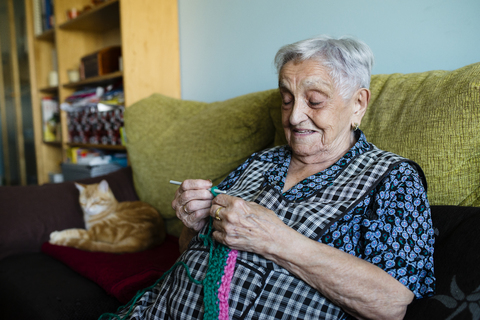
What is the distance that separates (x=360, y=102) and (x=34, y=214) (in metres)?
1.46

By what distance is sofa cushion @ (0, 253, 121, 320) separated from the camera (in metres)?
1.05

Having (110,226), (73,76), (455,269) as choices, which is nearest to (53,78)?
(73,76)

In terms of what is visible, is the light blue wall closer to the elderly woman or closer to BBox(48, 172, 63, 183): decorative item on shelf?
the elderly woman

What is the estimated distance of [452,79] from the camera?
2.86ft

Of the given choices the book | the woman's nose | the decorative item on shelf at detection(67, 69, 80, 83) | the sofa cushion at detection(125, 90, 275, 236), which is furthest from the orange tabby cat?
the book

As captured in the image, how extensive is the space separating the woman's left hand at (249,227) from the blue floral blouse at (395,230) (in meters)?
0.14

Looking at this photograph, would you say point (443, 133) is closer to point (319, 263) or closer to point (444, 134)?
point (444, 134)

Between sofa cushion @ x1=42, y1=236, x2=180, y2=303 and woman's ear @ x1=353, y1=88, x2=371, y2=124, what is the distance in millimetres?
852

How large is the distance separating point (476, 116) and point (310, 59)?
1.36 ft

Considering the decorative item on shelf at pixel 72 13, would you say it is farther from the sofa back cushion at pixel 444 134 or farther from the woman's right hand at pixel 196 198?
the sofa back cushion at pixel 444 134

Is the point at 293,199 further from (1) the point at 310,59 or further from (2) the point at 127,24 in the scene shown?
(2) the point at 127,24

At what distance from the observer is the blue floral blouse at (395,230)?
655 mm

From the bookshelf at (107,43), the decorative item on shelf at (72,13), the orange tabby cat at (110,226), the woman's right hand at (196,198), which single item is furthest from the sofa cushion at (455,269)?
the decorative item on shelf at (72,13)

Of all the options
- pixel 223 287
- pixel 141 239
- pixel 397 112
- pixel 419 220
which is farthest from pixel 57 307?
pixel 397 112
